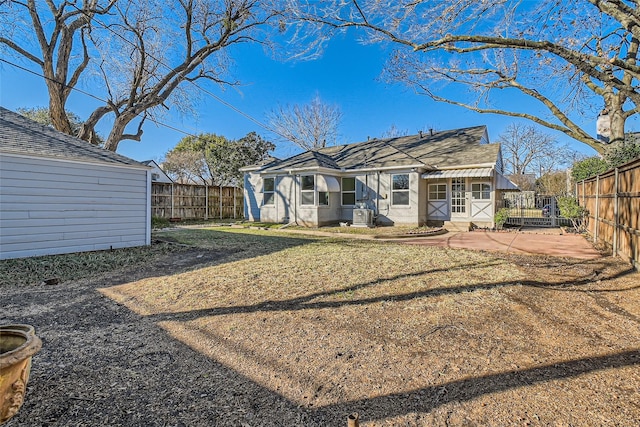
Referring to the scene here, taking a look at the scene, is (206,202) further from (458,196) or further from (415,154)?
(458,196)

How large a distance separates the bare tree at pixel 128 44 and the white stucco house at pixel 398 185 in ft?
20.3

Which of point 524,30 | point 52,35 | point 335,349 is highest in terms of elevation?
point 52,35

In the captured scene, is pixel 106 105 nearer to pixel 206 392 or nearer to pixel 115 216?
pixel 115 216

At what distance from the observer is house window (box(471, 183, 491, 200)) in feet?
46.2

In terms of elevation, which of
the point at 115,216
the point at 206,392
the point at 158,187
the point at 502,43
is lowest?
the point at 206,392

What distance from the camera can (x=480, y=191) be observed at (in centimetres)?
1422

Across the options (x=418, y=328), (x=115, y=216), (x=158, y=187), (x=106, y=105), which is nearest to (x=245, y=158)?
(x=158, y=187)

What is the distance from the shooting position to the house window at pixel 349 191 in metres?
16.3

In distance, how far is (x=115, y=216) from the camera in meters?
8.80

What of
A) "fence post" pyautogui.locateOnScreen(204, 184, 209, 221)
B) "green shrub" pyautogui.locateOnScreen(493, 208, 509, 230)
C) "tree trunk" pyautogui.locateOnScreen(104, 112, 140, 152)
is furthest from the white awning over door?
"tree trunk" pyautogui.locateOnScreen(104, 112, 140, 152)

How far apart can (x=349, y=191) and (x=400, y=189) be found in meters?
2.68

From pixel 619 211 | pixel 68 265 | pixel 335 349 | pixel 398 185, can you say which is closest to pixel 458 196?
pixel 398 185

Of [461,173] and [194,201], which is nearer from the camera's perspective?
[461,173]

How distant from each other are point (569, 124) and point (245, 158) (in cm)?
2223
